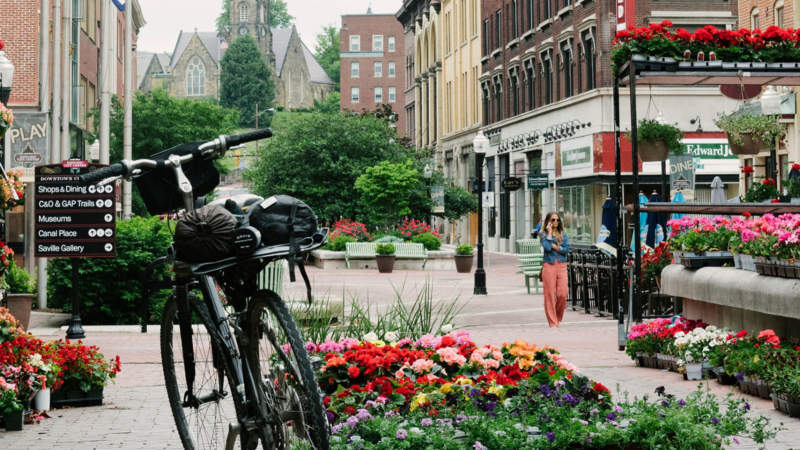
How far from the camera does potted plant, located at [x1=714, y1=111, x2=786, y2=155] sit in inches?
689

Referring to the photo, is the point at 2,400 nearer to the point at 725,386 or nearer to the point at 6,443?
the point at 6,443

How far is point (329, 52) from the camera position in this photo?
166125mm

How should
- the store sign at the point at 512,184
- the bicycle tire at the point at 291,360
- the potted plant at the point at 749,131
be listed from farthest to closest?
the store sign at the point at 512,184 → the potted plant at the point at 749,131 → the bicycle tire at the point at 291,360

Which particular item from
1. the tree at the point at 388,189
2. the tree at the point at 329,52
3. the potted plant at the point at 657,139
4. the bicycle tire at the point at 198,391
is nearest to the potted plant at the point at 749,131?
the potted plant at the point at 657,139

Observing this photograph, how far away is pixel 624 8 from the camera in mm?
36250

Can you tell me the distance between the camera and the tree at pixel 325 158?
51.8m

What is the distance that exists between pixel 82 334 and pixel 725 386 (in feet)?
28.5

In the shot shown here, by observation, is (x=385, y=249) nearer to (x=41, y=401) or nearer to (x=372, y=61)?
(x=41, y=401)

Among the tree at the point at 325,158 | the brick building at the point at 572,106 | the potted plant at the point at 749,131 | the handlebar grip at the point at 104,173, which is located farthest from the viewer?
the tree at the point at 325,158

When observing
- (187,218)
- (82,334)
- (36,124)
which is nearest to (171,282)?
(187,218)

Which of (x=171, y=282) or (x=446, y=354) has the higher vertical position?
(x=171, y=282)

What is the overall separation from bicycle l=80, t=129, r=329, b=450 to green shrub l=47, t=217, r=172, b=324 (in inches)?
502

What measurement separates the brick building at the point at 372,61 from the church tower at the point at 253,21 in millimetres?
34308

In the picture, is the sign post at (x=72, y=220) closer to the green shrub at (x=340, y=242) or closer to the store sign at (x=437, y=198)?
the green shrub at (x=340, y=242)
